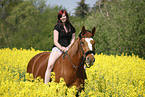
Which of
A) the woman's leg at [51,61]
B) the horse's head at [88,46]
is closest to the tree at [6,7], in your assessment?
the woman's leg at [51,61]

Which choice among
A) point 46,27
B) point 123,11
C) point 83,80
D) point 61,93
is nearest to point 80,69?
point 83,80

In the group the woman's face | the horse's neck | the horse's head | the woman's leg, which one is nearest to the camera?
the horse's head

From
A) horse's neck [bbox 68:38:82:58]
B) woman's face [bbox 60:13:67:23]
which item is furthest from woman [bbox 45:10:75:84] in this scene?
horse's neck [bbox 68:38:82:58]

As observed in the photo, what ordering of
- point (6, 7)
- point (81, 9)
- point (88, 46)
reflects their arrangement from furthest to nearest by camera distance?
point (6, 7) → point (81, 9) → point (88, 46)

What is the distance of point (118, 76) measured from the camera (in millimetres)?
7062

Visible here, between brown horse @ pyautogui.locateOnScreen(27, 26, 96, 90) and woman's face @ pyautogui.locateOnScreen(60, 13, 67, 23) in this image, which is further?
woman's face @ pyautogui.locateOnScreen(60, 13, 67, 23)

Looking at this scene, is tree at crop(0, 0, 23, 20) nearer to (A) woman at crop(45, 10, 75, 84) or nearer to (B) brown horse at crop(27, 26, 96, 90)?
(A) woman at crop(45, 10, 75, 84)

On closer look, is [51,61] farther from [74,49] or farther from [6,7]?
[6,7]

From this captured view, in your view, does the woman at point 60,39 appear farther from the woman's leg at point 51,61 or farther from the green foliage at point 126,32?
the green foliage at point 126,32

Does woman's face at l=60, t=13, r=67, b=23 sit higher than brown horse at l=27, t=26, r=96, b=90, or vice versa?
woman's face at l=60, t=13, r=67, b=23

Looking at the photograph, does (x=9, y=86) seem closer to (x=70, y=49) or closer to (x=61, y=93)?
(x=61, y=93)

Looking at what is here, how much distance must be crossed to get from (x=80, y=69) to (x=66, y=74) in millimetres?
374

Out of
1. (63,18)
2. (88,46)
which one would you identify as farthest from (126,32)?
(88,46)

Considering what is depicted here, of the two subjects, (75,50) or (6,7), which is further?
(6,7)
